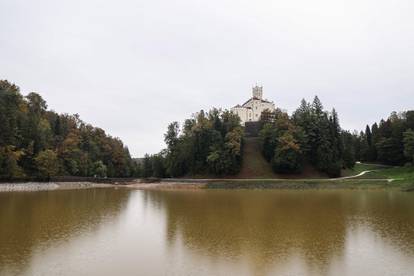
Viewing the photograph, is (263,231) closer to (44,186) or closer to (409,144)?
(44,186)

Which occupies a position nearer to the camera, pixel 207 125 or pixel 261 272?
pixel 261 272

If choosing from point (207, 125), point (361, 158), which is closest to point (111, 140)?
point (207, 125)

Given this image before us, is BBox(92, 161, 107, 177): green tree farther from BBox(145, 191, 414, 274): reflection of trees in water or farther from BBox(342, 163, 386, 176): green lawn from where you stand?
BBox(145, 191, 414, 274): reflection of trees in water

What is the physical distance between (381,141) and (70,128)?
76852 mm

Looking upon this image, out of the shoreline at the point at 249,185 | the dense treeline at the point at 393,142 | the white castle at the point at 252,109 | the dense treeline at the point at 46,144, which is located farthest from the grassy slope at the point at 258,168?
the dense treeline at the point at 46,144

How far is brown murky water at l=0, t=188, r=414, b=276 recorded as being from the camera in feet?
55.1

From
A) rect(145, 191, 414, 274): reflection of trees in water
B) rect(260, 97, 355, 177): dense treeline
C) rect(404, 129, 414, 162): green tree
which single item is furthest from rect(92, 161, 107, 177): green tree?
rect(404, 129, 414, 162): green tree

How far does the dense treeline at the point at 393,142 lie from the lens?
84375 millimetres

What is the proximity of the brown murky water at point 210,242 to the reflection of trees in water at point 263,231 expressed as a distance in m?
0.05

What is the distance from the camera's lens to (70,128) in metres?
98.1

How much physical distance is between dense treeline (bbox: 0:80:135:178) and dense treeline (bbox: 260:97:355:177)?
42.1 metres

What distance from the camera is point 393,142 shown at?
95000 millimetres

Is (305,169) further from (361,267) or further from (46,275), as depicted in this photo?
(46,275)

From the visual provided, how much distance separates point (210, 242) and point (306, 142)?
209ft
